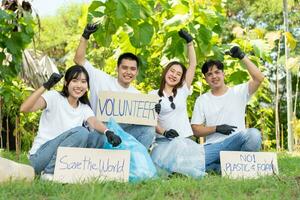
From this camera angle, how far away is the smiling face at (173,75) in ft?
14.0

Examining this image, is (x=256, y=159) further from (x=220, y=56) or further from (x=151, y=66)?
(x=151, y=66)

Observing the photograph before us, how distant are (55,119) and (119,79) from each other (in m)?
0.70

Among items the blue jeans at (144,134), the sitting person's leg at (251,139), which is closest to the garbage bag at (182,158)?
the blue jeans at (144,134)

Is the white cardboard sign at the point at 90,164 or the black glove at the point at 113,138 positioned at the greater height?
the black glove at the point at 113,138

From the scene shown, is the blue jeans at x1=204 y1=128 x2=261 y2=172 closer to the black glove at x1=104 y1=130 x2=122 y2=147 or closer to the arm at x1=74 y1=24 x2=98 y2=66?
the black glove at x1=104 y1=130 x2=122 y2=147

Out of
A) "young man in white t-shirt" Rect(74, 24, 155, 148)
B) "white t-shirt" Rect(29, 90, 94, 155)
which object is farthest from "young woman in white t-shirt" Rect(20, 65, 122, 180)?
"young man in white t-shirt" Rect(74, 24, 155, 148)

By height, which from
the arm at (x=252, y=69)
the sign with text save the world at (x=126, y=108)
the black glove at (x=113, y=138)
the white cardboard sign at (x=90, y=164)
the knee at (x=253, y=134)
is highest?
the arm at (x=252, y=69)

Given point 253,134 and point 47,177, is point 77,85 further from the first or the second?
point 253,134

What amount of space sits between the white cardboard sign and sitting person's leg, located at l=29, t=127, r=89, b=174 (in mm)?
84

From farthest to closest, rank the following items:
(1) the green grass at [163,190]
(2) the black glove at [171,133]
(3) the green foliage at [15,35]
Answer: (3) the green foliage at [15,35], (2) the black glove at [171,133], (1) the green grass at [163,190]

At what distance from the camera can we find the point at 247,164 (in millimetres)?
4109

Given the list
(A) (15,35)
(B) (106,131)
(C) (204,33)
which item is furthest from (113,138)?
(A) (15,35)

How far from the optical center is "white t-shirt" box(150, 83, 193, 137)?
428 cm

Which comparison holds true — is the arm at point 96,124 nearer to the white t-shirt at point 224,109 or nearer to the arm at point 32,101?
the arm at point 32,101
